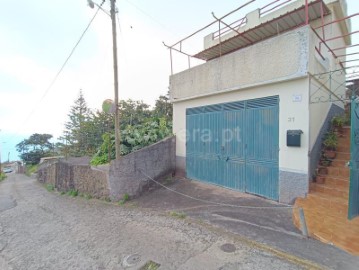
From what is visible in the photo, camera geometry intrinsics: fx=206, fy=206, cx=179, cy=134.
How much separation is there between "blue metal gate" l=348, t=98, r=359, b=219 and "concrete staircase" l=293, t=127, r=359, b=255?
197 millimetres

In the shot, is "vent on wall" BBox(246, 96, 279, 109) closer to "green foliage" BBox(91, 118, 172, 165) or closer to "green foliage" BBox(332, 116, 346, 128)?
"green foliage" BBox(332, 116, 346, 128)

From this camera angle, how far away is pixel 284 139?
530 centimetres

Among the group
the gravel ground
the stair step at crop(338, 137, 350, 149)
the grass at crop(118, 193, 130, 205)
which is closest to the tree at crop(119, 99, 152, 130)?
the grass at crop(118, 193, 130, 205)

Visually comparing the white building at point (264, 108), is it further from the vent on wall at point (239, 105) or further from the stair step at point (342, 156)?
the stair step at point (342, 156)

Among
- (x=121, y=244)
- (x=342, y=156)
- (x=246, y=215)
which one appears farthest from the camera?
(x=342, y=156)

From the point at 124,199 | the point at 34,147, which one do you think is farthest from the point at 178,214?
the point at 34,147

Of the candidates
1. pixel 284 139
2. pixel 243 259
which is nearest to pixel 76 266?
pixel 243 259

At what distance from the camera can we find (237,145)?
6398 mm

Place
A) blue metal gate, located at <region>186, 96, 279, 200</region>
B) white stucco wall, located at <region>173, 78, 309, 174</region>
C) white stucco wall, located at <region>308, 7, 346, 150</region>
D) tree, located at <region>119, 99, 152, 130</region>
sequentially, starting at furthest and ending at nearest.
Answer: tree, located at <region>119, 99, 152, 130</region>, blue metal gate, located at <region>186, 96, 279, 200</region>, white stucco wall, located at <region>308, 7, 346, 150</region>, white stucco wall, located at <region>173, 78, 309, 174</region>

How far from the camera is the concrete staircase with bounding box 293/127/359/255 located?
12.0 feet

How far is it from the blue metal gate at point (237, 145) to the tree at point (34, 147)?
164 feet

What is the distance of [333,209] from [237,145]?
278cm

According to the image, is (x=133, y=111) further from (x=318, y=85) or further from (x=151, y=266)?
(x=151, y=266)

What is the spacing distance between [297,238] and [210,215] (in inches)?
76.0
